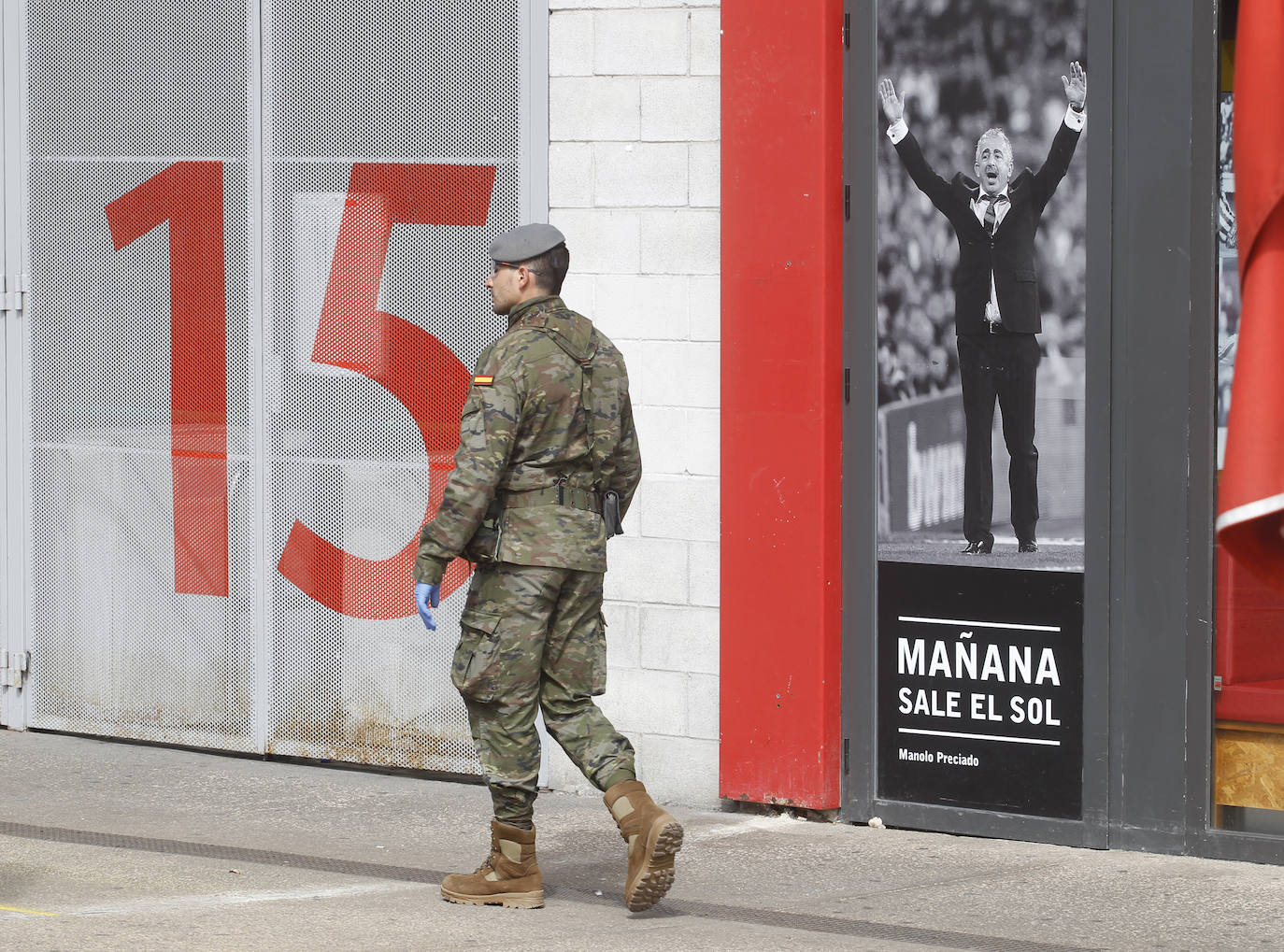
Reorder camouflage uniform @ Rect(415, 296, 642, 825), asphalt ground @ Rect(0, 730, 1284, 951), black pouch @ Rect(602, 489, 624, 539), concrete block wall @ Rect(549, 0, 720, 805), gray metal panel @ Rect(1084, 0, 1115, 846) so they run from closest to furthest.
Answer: asphalt ground @ Rect(0, 730, 1284, 951) → camouflage uniform @ Rect(415, 296, 642, 825) → black pouch @ Rect(602, 489, 624, 539) → gray metal panel @ Rect(1084, 0, 1115, 846) → concrete block wall @ Rect(549, 0, 720, 805)

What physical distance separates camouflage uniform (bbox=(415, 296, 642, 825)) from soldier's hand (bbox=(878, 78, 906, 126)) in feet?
5.52

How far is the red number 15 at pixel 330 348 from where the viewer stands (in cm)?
805

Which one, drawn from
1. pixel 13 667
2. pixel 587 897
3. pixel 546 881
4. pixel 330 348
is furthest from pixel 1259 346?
pixel 13 667

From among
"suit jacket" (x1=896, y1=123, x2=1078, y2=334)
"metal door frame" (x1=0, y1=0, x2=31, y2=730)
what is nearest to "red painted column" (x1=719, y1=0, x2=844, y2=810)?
"suit jacket" (x1=896, y1=123, x2=1078, y2=334)

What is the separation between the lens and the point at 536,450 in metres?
5.94

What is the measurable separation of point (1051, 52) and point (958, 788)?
259 centimetres

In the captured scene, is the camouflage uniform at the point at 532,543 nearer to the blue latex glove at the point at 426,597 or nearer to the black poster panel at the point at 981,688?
the blue latex glove at the point at 426,597

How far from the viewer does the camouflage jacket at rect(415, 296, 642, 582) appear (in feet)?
19.1

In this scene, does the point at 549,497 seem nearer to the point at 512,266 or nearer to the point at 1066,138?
the point at 512,266

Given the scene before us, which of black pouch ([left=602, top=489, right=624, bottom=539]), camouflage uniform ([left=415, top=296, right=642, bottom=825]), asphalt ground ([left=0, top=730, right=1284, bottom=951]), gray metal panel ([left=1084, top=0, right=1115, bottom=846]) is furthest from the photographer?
gray metal panel ([left=1084, top=0, right=1115, bottom=846])

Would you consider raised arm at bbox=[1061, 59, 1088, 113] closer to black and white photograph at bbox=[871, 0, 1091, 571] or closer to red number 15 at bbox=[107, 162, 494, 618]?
black and white photograph at bbox=[871, 0, 1091, 571]

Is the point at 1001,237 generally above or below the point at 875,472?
above

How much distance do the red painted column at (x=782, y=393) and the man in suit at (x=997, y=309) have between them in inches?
18.1

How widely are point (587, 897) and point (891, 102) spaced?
9.85 ft
